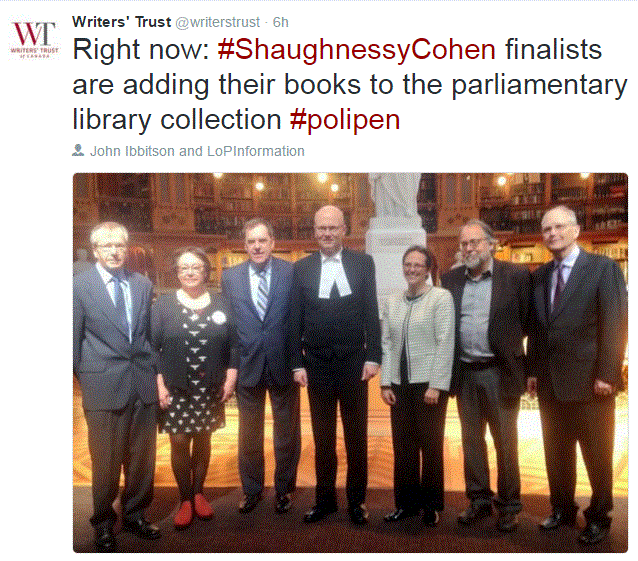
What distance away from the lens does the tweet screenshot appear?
2.42 m

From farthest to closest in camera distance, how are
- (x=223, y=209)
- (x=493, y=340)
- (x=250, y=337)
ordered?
(x=223, y=209), (x=250, y=337), (x=493, y=340)

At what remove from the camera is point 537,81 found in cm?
244

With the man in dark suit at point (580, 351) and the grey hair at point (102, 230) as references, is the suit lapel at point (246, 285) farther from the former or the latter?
the man in dark suit at point (580, 351)

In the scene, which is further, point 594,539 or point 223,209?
point 223,209

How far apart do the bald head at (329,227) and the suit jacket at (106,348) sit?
2.67 ft

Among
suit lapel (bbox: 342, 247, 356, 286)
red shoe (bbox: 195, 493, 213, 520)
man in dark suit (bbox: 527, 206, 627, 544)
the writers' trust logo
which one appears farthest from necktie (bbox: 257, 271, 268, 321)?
the writers' trust logo

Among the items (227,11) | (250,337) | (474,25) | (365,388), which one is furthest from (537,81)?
(250,337)

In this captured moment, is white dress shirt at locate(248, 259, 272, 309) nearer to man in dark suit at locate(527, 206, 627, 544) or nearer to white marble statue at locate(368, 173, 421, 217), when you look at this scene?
white marble statue at locate(368, 173, 421, 217)

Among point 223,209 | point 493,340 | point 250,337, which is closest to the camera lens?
point 493,340

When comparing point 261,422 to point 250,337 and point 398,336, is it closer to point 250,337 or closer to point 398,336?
point 250,337

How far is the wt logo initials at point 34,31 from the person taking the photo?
2.46 meters

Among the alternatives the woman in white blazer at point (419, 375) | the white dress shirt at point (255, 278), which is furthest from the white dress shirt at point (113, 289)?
the woman in white blazer at point (419, 375)

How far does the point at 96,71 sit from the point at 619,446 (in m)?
2.89

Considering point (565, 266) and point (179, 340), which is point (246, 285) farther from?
point (565, 266)
